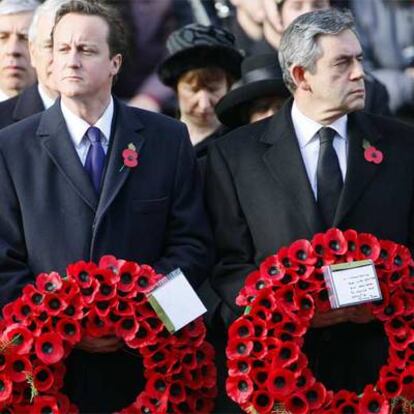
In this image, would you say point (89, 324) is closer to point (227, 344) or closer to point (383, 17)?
point (227, 344)

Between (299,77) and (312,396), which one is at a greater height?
(299,77)

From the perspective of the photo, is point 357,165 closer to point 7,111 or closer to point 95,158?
point 95,158

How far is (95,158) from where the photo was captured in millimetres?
6168

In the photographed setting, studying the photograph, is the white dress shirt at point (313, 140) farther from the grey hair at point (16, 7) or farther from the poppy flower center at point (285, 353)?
the grey hair at point (16, 7)

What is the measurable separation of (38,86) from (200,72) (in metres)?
0.82

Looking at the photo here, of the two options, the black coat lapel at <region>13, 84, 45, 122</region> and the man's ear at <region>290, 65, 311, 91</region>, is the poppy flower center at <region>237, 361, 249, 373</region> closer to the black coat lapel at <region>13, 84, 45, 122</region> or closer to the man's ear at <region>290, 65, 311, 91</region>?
the man's ear at <region>290, 65, 311, 91</region>

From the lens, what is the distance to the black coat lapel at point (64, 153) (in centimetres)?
605

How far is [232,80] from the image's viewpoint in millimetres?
7531

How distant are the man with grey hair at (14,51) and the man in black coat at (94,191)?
1424 millimetres

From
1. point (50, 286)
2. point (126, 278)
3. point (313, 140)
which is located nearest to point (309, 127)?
point (313, 140)

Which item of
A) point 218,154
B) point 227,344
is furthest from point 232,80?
point 227,344

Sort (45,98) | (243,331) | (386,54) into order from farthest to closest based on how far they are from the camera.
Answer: (386,54)
(45,98)
(243,331)

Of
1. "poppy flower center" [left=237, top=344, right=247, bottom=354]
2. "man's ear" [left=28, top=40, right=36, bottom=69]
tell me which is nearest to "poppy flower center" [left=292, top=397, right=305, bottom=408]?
"poppy flower center" [left=237, top=344, right=247, bottom=354]

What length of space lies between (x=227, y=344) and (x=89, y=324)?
636mm
